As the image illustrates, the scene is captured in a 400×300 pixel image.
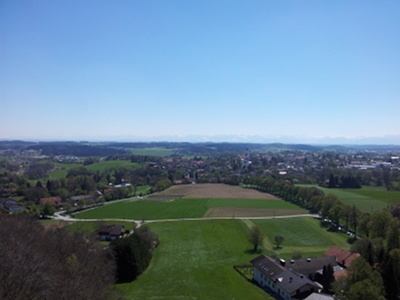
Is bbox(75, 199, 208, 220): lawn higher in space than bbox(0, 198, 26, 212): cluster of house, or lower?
lower

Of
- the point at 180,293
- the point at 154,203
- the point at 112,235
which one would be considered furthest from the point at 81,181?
the point at 180,293

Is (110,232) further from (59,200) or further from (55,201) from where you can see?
A: (59,200)

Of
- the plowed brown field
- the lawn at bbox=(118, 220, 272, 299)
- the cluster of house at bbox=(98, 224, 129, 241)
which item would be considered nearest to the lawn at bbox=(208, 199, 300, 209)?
the plowed brown field

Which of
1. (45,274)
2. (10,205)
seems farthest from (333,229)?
(10,205)

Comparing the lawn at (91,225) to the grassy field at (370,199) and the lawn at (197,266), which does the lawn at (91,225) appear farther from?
the grassy field at (370,199)

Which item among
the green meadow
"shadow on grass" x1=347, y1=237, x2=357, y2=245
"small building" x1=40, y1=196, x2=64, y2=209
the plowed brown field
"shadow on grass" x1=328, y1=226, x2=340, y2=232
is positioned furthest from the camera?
the plowed brown field

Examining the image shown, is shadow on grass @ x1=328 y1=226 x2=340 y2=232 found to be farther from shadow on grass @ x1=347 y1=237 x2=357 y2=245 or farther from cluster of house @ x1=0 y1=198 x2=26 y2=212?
cluster of house @ x1=0 y1=198 x2=26 y2=212

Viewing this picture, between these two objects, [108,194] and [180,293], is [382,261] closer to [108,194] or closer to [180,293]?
[180,293]
